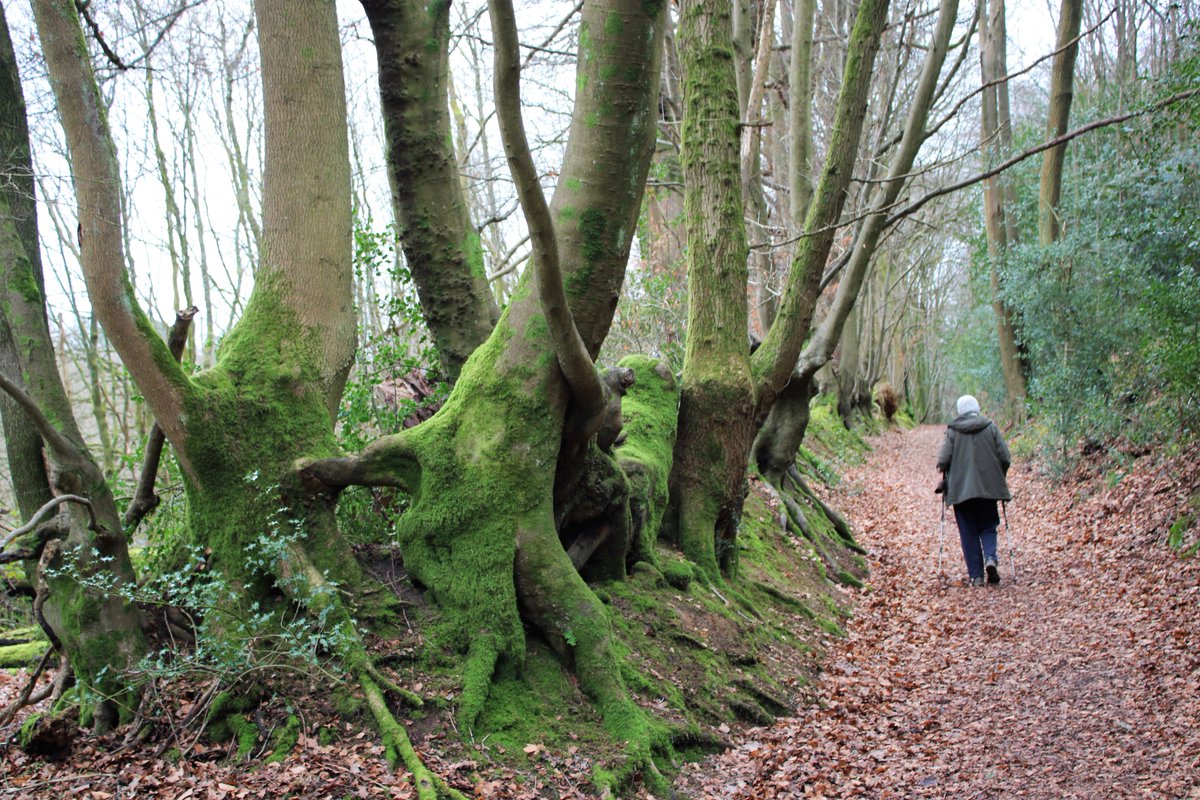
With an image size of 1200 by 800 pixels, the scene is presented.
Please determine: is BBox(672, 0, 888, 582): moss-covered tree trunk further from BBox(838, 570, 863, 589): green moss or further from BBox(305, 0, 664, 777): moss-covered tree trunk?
BBox(838, 570, 863, 589): green moss

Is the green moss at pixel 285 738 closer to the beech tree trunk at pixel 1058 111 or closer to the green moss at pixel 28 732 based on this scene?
the green moss at pixel 28 732

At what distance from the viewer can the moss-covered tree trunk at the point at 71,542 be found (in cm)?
453

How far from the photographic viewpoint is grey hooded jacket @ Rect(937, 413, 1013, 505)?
9906 millimetres

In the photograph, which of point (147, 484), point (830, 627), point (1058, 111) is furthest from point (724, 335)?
point (1058, 111)

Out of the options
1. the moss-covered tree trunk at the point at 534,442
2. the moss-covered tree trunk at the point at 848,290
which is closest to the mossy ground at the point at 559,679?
the moss-covered tree trunk at the point at 534,442

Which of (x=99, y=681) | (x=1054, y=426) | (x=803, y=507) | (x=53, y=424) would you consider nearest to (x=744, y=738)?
(x=99, y=681)

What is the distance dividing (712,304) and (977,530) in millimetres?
4564

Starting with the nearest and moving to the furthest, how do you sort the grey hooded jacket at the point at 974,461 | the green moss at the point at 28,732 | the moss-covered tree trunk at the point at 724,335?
1. the green moss at the point at 28,732
2. the moss-covered tree trunk at the point at 724,335
3. the grey hooded jacket at the point at 974,461

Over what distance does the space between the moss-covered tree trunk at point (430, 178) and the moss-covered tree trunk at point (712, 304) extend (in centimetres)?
203

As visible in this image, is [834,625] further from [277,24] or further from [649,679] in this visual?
[277,24]

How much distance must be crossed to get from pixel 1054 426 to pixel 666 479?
34.9 feet

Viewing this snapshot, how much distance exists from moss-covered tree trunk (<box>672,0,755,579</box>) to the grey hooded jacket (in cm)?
358

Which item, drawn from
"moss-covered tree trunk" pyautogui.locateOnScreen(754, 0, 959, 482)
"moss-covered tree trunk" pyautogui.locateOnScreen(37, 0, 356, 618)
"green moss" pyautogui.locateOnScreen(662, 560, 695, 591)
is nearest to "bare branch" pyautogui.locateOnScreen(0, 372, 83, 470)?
"moss-covered tree trunk" pyautogui.locateOnScreen(37, 0, 356, 618)

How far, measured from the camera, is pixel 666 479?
24.1 ft
